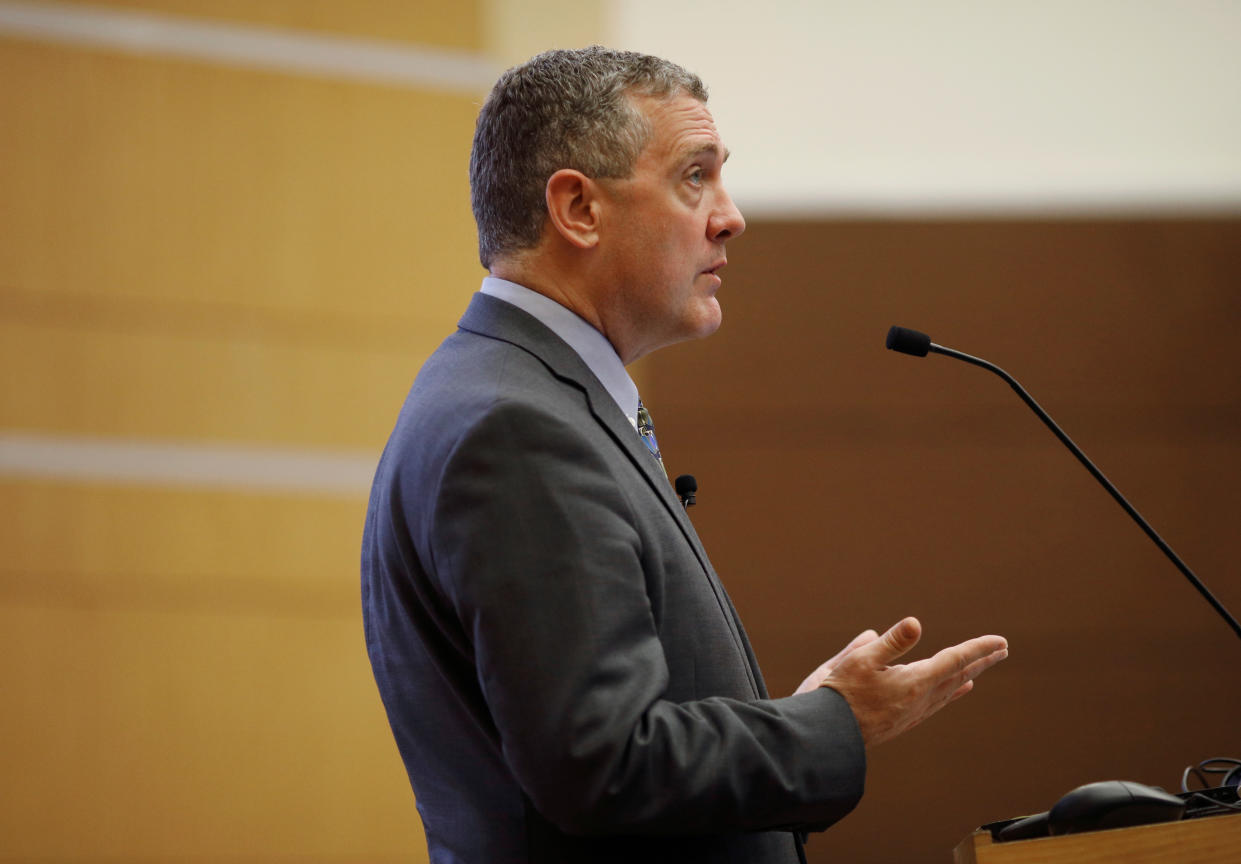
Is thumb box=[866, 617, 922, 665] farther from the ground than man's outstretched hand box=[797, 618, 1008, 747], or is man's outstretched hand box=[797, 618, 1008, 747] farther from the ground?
thumb box=[866, 617, 922, 665]

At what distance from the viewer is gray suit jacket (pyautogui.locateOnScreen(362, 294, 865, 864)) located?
91 centimetres

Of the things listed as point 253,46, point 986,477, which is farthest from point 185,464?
point 986,477

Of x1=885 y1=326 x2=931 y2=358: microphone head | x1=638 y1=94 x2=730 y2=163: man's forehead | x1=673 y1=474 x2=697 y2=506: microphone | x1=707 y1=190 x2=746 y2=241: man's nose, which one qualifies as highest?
x1=638 y1=94 x2=730 y2=163: man's forehead

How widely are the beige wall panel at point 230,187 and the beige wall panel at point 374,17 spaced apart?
0.15 m

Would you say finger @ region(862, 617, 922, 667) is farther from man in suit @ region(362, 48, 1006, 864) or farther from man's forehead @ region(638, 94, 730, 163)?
man's forehead @ region(638, 94, 730, 163)

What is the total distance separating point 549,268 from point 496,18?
6.89 feet

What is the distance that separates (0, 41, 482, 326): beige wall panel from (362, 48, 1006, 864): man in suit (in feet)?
5.88

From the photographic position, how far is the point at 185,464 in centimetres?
286

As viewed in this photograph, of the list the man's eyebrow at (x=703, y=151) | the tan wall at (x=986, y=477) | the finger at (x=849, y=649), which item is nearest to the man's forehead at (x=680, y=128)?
the man's eyebrow at (x=703, y=151)

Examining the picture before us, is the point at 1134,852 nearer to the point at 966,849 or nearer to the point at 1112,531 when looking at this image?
the point at 966,849

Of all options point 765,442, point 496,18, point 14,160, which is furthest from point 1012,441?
point 14,160

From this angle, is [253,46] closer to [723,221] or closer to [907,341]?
[723,221]

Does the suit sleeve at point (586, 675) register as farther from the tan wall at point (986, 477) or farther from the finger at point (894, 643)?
the tan wall at point (986, 477)

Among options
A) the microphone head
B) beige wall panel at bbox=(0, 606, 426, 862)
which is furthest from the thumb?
beige wall panel at bbox=(0, 606, 426, 862)
